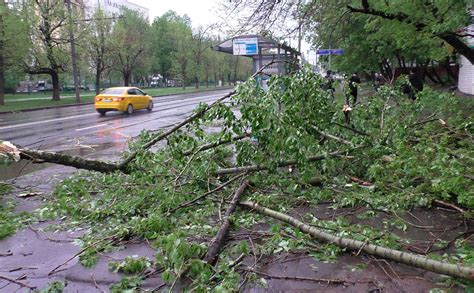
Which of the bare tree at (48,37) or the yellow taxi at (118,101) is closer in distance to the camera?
the yellow taxi at (118,101)

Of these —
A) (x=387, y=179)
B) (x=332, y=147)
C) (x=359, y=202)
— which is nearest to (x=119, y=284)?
(x=359, y=202)

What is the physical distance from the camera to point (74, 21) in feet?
89.9

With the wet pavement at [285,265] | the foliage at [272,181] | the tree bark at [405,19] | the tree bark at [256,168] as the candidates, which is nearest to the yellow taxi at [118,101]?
Result: the tree bark at [405,19]

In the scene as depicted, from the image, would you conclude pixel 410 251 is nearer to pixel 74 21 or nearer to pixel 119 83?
pixel 74 21

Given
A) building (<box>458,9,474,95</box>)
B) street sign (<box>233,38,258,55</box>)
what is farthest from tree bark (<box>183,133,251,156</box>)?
building (<box>458,9,474,95</box>)

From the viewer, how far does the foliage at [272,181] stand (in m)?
3.63

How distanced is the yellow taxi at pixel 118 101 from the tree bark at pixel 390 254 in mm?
17716

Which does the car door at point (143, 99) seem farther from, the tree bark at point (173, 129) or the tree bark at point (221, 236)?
the tree bark at point (221, 236)

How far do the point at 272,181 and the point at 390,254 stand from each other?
2288 mm

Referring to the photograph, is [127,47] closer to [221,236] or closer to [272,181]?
[272,181]

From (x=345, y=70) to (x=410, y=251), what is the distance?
20437 millimetres

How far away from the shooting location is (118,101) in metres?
20.4

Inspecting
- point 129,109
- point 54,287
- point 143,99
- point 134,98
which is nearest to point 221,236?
point 54,287

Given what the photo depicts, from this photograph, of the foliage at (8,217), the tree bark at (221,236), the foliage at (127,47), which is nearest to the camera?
the tree bark at (221,236)
